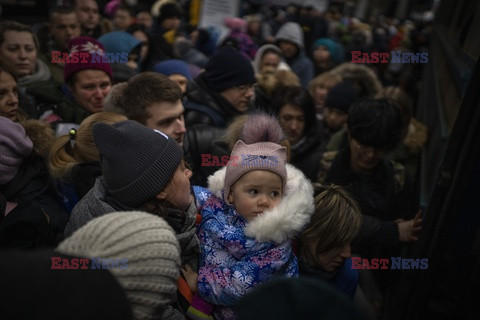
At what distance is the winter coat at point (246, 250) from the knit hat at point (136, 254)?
0.34 meters

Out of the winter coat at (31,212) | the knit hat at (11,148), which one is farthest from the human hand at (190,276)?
the knit hat at (11,148)

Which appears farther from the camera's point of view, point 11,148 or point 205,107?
point 205,107

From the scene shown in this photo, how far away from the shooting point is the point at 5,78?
258cm

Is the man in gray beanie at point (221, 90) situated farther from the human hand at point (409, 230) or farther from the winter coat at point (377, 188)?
the human hand at point (409, 230)

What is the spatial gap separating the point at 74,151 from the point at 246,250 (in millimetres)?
1111

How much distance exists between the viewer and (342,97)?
392cm

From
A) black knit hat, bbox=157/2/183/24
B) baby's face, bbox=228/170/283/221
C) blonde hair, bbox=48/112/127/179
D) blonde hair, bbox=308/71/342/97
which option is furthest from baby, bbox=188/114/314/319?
black knit hat, bbox=157/2/183/24

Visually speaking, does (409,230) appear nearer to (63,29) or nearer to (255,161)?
(255,161)

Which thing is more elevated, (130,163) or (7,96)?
(130,163)

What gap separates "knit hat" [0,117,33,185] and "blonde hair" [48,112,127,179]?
18 centimetres

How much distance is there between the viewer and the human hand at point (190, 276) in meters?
1.67

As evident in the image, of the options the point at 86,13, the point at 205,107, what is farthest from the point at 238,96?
the point at 86,13

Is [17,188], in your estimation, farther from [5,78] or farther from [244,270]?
[244,270]

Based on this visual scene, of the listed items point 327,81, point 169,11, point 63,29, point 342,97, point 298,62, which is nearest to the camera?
point 342,97
